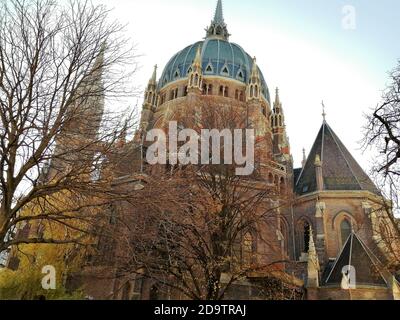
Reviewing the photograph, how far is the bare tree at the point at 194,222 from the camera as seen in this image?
27.5ft

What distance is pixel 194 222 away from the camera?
10.3 m

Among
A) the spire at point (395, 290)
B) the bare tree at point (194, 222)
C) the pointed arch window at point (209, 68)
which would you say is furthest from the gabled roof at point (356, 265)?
the pointed arch window at point (209, 68)

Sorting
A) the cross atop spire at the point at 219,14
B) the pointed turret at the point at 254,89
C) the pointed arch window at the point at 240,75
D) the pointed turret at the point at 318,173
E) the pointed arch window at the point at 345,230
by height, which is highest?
the cross atop spire at the point at 219,14

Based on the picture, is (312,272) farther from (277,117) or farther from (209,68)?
(209,68)

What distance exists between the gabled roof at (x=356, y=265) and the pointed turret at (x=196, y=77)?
2046cm

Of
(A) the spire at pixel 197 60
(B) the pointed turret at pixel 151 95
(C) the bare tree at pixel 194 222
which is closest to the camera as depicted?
(C) the bare tree at pixel 194 222

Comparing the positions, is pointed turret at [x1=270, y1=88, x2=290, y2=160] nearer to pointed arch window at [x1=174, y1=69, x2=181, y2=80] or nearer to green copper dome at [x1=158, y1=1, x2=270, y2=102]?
green copper dome at [x1=158, y1=1, x2=270, y2=102]

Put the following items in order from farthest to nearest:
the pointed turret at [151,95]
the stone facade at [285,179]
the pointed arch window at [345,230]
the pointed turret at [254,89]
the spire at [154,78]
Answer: the spire at [154,78] → the pointed turret at [151,95] → the pointed turret at [254,89] → the pointed arch window at [345,230] → the stone facade at [285,179]

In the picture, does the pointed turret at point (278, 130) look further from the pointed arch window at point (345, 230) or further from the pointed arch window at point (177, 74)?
the pointed arch window at point (177, 74)

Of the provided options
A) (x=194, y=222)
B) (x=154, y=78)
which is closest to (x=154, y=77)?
(x=154, y=78)

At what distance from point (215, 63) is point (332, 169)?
19.1m

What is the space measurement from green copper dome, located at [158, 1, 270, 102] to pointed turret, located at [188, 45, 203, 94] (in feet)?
6.21

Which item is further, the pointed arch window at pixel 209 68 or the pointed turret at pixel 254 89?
the pointed arch window at pixel 209 68

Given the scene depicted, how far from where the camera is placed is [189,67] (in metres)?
41.5
